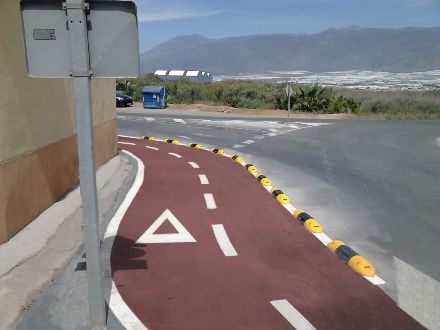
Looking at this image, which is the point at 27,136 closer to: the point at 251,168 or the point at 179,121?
the point at 251,168

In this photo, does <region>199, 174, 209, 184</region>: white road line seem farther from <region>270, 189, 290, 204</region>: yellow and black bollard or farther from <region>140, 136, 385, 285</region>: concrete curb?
<region>270, 189, 290, 204</region>: yellow and black bollard

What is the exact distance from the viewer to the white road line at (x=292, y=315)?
4.20 metres

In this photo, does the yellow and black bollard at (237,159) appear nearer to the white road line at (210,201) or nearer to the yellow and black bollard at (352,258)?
the white road line at (210,201)

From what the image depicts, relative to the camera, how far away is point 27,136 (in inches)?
267

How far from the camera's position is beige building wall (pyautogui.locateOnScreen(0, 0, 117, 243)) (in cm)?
600

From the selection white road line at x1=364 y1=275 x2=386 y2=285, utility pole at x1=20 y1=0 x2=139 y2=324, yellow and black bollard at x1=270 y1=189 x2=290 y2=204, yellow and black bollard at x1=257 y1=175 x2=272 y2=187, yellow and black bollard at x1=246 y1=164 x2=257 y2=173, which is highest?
utility pole at x1=20 y1=0 x2=139 y2=324

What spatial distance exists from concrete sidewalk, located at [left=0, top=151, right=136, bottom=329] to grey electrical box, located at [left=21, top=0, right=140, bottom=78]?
2.48 m

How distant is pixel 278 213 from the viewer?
782 centimetres

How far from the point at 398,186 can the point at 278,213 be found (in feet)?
13.1

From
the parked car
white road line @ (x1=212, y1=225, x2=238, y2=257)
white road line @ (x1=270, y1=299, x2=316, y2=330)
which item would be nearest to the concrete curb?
white road line @ (x1=270, y1=299, x2=316, y2=330)

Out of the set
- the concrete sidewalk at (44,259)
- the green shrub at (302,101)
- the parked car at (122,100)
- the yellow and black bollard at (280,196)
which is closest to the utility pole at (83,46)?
the concrete sidewalk at (44,259)

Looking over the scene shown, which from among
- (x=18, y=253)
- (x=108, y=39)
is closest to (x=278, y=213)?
(x=18, y=253)

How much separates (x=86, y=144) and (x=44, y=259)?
9.03 feet

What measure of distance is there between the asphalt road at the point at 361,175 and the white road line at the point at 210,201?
174cm
